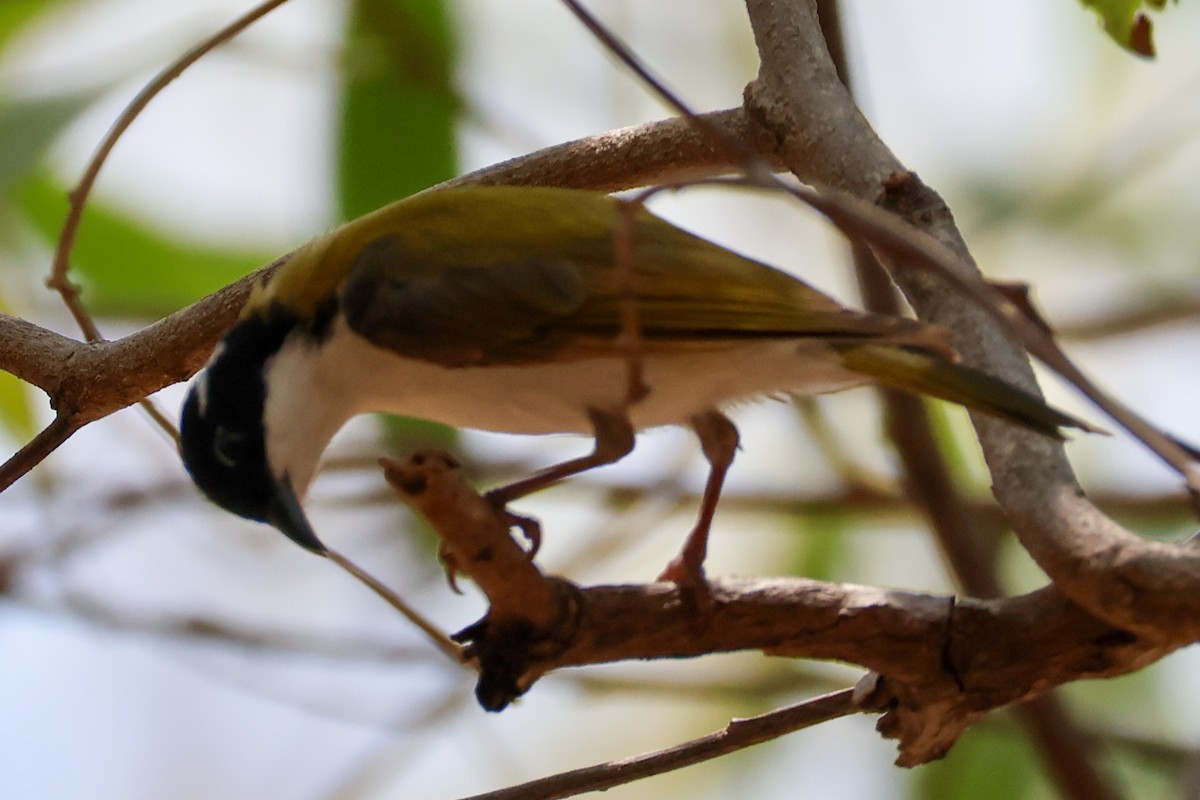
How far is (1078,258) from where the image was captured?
206 inches

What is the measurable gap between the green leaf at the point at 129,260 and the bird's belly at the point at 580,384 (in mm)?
1948

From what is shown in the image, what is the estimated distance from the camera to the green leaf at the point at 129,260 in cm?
409

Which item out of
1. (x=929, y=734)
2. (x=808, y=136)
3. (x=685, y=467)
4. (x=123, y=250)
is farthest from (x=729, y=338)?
(x=123, y=250)

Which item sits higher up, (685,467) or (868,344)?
(685,467)

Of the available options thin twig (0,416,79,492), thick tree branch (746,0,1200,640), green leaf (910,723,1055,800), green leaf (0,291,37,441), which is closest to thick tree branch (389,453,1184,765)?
thick tree branch (746,0,1200,640)

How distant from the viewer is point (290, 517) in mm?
2246

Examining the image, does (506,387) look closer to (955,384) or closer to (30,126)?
(955,384)

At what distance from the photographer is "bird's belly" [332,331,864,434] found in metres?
2.19

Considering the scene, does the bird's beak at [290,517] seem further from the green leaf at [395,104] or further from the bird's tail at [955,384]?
the green leaf at [395,104]

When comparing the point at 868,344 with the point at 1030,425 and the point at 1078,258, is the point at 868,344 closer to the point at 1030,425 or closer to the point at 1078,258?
the point at 1030,425

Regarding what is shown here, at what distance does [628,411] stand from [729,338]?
23cm

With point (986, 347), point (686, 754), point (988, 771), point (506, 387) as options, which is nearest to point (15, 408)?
point (506, 387)

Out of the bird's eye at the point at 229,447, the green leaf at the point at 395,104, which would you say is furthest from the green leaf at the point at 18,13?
the bird's eye at the point at 229,447

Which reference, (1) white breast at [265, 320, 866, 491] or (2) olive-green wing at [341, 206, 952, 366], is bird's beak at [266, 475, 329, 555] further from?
(2) olive-green wing at [341, 206, 952, 366]
